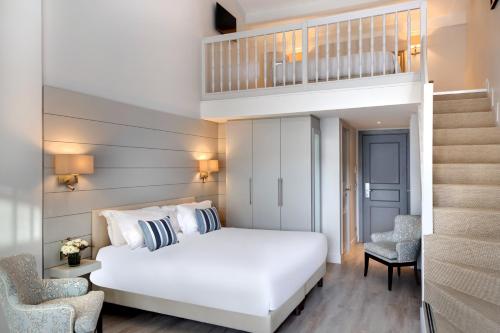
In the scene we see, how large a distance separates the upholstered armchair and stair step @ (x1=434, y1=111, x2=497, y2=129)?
4.02ft

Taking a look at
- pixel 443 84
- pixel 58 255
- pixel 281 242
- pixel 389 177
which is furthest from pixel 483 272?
pixel 443 84

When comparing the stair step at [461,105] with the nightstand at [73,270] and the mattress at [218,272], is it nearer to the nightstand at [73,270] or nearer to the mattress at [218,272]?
the mattress at [218,272]

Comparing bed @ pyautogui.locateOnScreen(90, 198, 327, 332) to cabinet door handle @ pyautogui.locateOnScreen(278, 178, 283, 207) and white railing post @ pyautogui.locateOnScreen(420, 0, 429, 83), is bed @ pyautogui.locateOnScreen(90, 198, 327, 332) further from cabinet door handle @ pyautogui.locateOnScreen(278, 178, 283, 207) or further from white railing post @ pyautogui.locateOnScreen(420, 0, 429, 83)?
white railing post @ pyautogui.locateOnScreen(420, 0, 429, 83)

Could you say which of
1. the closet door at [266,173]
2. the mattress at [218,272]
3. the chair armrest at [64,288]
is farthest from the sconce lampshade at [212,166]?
the chair armrest at [64,288]

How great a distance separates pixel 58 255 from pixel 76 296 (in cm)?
77

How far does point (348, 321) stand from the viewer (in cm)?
349

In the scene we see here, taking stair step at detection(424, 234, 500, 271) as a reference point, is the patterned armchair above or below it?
below

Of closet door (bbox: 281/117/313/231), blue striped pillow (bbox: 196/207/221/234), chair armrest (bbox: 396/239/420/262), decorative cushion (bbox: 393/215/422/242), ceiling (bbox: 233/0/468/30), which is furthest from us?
ceiling (bbox: 233/0/468/30)

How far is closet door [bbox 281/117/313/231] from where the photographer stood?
543cm

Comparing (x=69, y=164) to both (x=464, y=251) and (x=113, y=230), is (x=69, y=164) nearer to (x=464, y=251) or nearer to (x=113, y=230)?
(x=113, y=230)

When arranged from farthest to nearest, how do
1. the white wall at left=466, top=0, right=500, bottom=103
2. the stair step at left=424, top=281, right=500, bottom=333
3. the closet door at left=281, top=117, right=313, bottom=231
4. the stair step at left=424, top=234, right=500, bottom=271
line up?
the closet door at left=281, top=117, right=313, bottom=231 < the white wall at left=466, top=0, right=500, bottom=103 < the stair step at left=424, top=234, right=500, bottom=271 < the stair step at left=424, top=281, right=500, bottom=333


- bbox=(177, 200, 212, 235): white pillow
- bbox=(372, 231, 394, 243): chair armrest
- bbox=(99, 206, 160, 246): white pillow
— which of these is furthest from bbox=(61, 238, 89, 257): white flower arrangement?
bbox=(372, 231, 394, 243): chair armrest

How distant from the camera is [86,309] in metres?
2.51

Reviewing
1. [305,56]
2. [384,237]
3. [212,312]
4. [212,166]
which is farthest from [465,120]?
[212,312]
